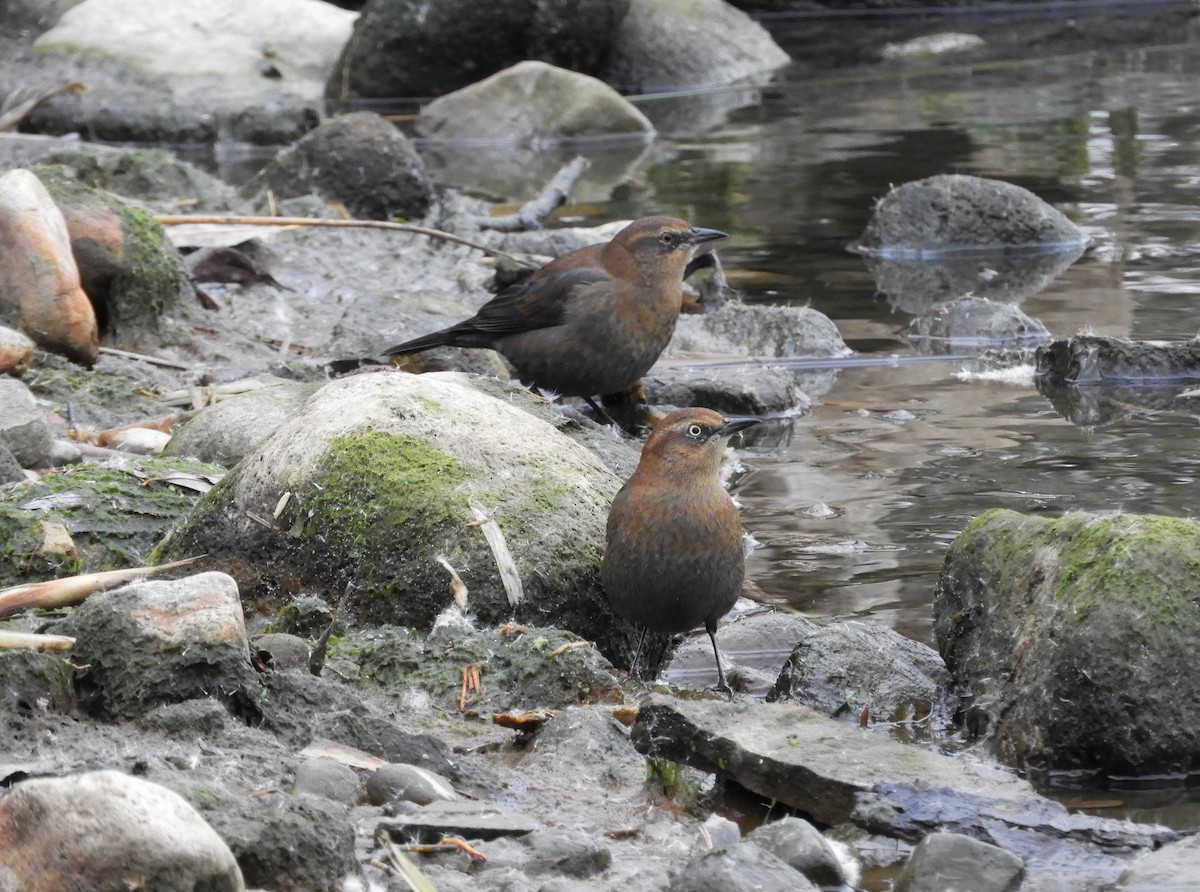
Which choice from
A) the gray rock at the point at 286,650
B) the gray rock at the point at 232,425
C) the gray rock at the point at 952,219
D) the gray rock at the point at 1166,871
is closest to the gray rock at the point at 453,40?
the gray rock at the point at 952,219

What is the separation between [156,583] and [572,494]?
1.68m

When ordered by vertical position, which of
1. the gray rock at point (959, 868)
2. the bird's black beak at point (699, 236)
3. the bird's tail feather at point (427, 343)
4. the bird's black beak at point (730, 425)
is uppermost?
the bird's black beak at point (730, 425)

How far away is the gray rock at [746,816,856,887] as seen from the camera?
3.77 meters

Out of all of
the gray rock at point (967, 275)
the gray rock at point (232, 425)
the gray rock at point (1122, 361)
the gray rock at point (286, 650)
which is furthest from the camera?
the gray rock at point (967, 275)

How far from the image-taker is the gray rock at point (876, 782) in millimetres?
3887

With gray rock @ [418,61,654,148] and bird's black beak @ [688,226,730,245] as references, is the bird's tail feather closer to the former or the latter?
bird's black beak @ [688,226,730,245]

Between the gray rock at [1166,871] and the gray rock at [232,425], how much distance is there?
390 cm

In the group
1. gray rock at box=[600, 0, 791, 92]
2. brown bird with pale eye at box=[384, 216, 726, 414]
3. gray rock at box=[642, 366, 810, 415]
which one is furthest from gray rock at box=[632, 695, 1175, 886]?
gray rock at box=[600, 0, 791, 92]

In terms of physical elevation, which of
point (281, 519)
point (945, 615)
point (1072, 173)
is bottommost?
point (1072, 173)

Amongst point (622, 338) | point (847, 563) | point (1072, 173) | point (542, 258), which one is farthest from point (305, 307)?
point (1072, 173)

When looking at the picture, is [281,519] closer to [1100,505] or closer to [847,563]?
[847,563]

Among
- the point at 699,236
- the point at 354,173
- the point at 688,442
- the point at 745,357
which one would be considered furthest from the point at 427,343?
the point at 354,173

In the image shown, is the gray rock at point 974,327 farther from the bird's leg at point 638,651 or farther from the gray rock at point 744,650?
the bird's leg at point 638,651

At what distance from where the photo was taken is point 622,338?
768 centimetres
